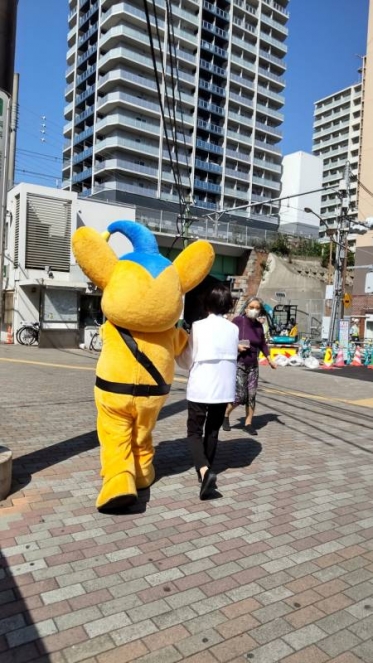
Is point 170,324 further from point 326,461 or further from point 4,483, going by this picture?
point 326,461

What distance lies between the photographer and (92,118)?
63781 mm

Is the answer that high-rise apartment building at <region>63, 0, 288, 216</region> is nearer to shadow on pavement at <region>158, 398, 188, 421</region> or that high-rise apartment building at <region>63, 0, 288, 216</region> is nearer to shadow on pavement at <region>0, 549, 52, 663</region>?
shadow on pavement at <region>158, 398, 188, 421</region>

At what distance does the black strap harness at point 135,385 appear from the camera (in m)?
3.80

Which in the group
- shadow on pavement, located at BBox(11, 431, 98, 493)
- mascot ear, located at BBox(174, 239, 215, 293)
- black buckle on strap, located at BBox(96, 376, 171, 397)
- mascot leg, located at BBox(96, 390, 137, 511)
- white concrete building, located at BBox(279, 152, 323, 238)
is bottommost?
shadow on pavement, located at BBox(11, 431, 98, 493)

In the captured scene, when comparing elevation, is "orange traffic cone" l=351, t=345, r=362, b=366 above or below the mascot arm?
below

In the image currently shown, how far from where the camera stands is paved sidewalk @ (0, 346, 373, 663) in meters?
2.40

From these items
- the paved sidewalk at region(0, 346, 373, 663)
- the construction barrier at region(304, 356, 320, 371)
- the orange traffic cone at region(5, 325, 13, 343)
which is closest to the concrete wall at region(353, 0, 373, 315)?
the construction barrier at region(304, 356, 320, 371)

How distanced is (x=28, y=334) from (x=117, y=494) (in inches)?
697

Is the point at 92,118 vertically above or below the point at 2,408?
above

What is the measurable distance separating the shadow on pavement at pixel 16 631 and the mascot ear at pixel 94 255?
2176 millimetres

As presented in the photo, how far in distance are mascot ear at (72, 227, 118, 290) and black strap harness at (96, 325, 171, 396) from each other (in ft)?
1.46

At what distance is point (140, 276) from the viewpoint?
12.4ft

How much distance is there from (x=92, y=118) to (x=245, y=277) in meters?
36.0

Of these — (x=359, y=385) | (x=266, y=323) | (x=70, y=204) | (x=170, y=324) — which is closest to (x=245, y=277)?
(x=266, y=323)
